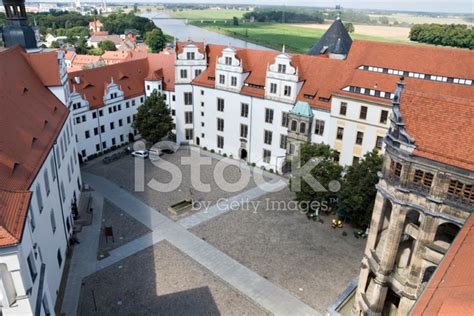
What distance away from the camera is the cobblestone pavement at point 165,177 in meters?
41.1

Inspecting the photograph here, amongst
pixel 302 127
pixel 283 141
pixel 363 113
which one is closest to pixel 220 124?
pixel 283 141

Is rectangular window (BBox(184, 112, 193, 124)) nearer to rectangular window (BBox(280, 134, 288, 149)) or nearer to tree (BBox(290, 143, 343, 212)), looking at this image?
rectangular window (BBox(280, 134, 288, 149))

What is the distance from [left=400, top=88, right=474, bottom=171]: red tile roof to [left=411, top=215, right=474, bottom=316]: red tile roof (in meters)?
3.74

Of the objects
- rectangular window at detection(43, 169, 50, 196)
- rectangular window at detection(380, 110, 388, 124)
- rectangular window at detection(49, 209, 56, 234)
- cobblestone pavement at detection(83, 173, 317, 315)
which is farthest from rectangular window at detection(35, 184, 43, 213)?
rectangular window at detection(380, 110, 388, 124)

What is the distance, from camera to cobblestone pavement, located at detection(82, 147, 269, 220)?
Result: 4106 cm

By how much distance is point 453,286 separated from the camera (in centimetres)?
1497

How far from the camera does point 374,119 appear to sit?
3850 centimetres

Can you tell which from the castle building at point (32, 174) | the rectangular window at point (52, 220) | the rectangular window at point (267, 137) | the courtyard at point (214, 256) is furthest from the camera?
the rectangular window at point (267, 137)

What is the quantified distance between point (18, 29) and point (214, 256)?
30389 mm

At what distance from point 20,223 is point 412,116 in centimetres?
1983

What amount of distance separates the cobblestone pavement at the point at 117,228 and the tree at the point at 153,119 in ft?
48.4

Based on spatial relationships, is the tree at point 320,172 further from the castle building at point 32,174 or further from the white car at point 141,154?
the white car at point 141,154

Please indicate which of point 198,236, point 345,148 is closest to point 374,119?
point 345,148

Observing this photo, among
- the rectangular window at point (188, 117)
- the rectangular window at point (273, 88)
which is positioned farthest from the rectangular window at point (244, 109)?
the rectangular window at point (188, 117)
